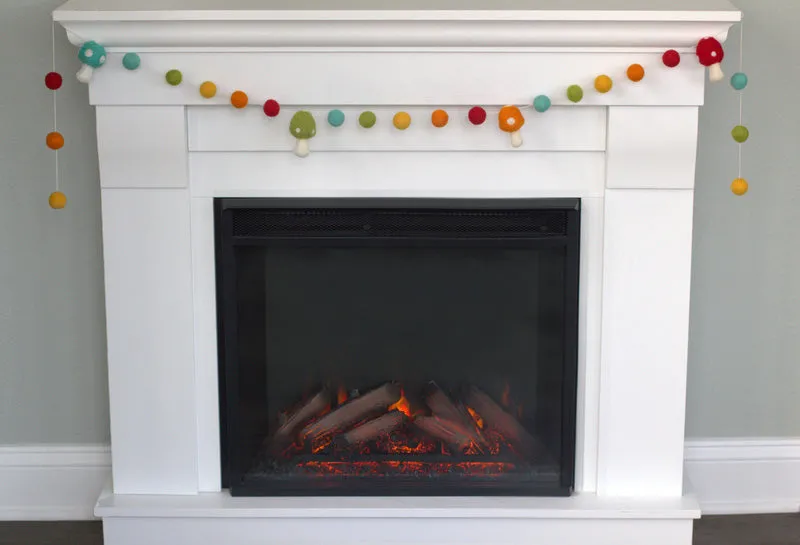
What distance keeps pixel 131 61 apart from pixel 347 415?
0.95m

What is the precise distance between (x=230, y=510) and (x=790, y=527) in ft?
4.64

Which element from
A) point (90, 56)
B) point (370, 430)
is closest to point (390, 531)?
point (370, 430)

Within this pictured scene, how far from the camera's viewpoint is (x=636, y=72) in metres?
2.03

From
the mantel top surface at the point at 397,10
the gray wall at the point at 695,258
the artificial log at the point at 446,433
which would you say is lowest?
the artificial log at the point at 446,433

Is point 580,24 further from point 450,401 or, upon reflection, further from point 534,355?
point 450,401

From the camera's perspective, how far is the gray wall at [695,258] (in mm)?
2369

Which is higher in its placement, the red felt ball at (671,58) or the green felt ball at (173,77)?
the red felt ball at (671,58)

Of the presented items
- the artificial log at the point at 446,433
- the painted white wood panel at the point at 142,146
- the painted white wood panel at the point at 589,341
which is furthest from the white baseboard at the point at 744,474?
the painted white wood panel at the point at 142,146

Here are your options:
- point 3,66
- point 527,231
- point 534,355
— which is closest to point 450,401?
point 534,355

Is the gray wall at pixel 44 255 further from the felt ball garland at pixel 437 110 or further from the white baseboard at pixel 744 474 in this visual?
the white baseboard at pixel 744 474

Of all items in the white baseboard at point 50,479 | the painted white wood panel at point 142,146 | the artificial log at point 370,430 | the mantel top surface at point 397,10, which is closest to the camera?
the mantel top surface at point 397,10

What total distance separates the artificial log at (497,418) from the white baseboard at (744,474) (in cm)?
53

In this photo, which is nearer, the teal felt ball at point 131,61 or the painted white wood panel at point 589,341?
the teal felt ball at point 131,61

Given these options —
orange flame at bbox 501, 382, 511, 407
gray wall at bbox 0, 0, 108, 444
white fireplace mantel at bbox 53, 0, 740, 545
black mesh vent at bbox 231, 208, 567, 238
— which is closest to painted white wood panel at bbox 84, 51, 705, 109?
white fireplace mantel at bbox 53, 0, 740, 545
